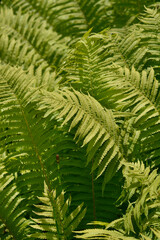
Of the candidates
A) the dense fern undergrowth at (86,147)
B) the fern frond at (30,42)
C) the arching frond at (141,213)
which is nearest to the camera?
the arching frond at (141,213)

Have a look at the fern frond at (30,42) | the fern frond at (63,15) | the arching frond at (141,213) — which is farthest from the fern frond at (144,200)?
the fern frond at (63,15)

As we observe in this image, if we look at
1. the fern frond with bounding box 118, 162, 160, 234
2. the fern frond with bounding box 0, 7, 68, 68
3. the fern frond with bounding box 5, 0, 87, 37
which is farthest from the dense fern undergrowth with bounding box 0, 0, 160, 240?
the fern frond with bounding box 5, 0, 87, 37

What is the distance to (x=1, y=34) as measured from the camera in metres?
2.27

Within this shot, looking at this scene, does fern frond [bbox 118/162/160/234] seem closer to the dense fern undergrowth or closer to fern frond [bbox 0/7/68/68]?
the dense fern undergrowth

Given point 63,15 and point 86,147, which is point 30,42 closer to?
point 63,15

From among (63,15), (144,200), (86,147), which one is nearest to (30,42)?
(63,15)

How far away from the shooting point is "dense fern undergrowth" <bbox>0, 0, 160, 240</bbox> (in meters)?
1.20

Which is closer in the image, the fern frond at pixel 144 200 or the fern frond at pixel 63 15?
the fern frond at pixel 144 200

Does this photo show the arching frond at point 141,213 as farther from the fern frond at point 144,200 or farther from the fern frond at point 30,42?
the fern frond at point 30,42

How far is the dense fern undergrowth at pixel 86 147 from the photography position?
1.20 m

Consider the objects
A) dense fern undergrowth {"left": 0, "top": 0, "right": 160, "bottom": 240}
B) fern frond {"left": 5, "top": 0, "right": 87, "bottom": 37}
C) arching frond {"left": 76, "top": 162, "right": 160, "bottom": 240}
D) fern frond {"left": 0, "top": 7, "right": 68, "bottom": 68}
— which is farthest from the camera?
fern frond {"left": 5, "top": 0, "right": 87, "bottom": 37}

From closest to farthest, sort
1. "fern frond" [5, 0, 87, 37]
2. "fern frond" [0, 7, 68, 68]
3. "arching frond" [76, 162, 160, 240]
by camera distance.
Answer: "arching frond" [76, 162, 160, 240]
"fern frond" [0, 7, 68, 68]
"fern frond" [5, 0, 87, 37]

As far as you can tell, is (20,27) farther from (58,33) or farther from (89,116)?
(89,116)

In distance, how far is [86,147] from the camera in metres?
1.54
